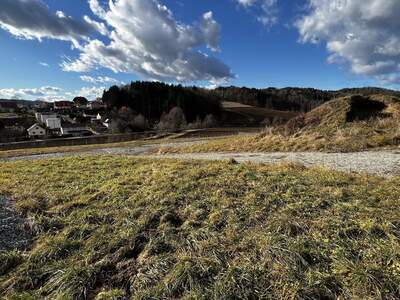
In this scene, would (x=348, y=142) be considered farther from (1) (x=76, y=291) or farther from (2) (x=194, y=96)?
(2) (x=194, y=96)

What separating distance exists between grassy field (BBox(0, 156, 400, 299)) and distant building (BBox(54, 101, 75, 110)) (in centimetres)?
14714

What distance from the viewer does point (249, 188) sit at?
6254 millimetres

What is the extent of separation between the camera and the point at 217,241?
4.30 metres

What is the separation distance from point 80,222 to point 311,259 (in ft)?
13.5

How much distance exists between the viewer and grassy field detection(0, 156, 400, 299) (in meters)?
3.37

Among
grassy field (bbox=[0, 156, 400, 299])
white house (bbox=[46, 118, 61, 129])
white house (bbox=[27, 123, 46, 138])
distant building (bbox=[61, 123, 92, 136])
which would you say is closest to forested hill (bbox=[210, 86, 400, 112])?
distant building (bbox=[61, 123, 92, 136])

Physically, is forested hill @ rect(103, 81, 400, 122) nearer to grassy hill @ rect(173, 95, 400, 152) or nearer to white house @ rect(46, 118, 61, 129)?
white house @ rect(46, 118, 61, 129)

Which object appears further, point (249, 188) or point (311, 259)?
point (249, 188)

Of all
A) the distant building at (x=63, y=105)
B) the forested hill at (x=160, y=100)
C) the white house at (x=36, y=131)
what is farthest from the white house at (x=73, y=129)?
the distant building at (x=63, y=105)

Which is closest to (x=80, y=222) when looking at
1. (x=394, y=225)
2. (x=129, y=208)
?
(x=129, y=208)

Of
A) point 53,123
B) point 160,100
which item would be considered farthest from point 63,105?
point 160,100

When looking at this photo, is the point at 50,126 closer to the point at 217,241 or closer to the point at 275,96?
the point at 275,96

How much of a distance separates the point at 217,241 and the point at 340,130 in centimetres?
1293

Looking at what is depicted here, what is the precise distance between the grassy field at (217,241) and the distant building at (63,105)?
147141 mm
